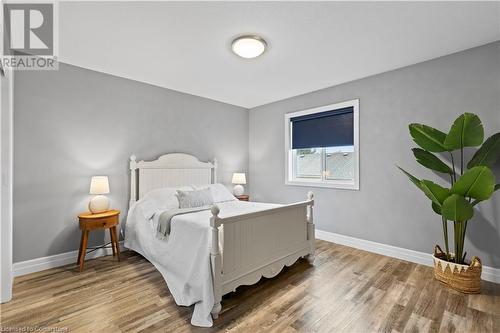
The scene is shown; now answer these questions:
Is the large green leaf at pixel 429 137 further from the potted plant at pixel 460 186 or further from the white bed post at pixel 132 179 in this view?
the white bed post at pixel 132 179

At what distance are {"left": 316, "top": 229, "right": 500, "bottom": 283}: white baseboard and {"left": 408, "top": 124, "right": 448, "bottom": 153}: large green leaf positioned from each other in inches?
53.4

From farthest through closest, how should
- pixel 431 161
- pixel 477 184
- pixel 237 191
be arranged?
1. pixel 237 191
2. pixel 431 161
3. pixel 477 184

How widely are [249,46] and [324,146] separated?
2170 millimetres

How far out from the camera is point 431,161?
253cm

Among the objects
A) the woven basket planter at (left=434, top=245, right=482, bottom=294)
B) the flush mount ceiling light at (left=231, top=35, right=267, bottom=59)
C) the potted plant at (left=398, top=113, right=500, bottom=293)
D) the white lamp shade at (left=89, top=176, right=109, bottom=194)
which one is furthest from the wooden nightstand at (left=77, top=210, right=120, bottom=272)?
the woven basket planter at (left=434, top=245, right=482, bottom=294)

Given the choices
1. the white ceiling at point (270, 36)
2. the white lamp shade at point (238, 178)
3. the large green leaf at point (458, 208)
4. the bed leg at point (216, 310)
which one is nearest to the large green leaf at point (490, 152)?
the large green leaf at point (458, 208)

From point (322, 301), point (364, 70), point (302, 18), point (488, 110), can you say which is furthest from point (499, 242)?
point (302, 18)

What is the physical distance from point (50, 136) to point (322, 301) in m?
3.51

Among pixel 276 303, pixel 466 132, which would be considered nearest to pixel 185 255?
pixel 276 303

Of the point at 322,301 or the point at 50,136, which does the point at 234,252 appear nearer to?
the point at 322,301

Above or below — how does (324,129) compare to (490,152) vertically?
above

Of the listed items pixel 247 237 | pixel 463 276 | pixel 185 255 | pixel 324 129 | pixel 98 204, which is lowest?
pixel 463 276

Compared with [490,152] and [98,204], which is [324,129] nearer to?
[490,152]

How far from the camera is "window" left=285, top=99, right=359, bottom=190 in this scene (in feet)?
11.9
